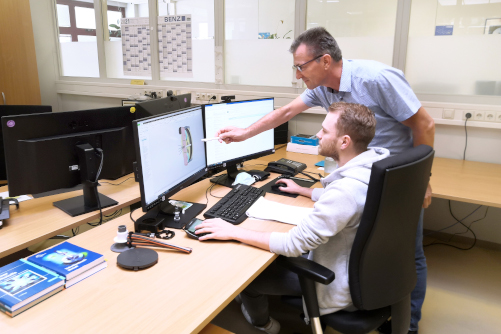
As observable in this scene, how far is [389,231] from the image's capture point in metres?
1.13

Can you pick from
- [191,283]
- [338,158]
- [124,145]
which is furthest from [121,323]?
[124,145]

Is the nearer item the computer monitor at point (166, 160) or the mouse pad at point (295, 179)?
the computer monitor at point (166, 160)

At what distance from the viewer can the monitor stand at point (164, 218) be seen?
141cm

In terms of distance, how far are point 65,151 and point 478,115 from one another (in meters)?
2.54

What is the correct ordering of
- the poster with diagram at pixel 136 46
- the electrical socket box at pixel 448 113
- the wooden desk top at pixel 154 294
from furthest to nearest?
the poster with diagram at pixel 136 46
the electrical socket box at pixel 448 113
the wooden desk top at pixel 154 294

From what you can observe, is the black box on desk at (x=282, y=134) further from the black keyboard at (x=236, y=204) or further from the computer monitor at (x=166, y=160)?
the computer monitor at (x=166, y=160)

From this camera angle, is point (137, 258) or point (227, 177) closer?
point (137, 258)

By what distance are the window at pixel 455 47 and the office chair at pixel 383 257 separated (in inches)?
67.7

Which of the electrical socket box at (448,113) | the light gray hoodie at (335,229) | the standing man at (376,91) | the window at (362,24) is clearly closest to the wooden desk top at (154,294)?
the light gray hoodie at (335,229)

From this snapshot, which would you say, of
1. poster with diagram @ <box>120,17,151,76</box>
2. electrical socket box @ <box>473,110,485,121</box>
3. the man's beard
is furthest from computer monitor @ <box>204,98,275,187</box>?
poster with diagram @ <box>120,17,151,76</box>

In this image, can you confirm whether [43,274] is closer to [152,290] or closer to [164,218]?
[152,290]

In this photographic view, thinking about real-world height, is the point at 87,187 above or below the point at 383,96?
below

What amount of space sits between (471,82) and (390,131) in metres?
1.22

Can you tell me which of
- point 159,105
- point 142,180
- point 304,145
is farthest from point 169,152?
point 304,145
